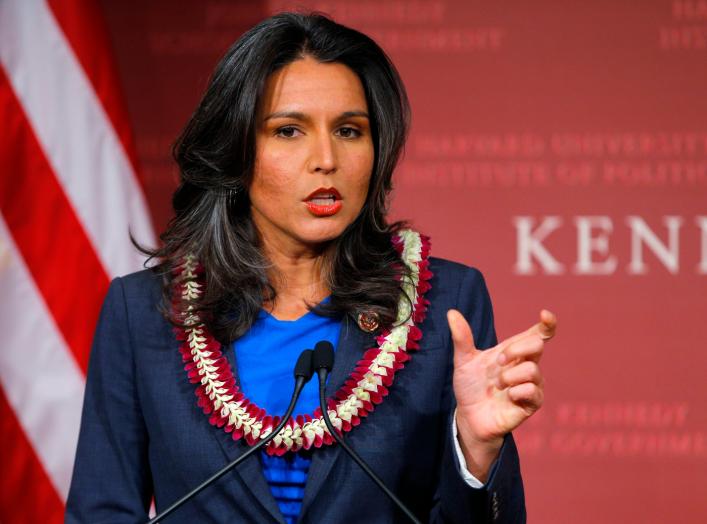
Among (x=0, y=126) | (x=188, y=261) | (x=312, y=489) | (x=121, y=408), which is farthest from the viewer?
(x=0, y=126)

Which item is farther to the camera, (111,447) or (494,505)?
(111,447)

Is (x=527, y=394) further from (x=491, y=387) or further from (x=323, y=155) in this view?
(x=323, y=155)

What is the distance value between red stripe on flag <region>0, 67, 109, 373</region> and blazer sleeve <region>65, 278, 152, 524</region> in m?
0.58

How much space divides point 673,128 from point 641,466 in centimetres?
84

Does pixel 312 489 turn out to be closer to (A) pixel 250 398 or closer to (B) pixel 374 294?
(A) pixel 250 398

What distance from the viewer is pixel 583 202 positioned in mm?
2588

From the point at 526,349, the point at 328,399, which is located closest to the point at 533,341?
the point at 526,349

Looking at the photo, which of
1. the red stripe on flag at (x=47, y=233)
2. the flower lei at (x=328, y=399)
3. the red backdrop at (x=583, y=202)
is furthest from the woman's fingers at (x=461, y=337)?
the red backdrop at (x=583, y=202)

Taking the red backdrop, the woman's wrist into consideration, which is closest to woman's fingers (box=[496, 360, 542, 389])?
the woman's wrist

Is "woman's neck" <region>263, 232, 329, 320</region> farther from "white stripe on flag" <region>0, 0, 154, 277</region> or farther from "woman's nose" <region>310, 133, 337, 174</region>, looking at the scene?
"white stripe on flag" <region>0, 0, 154, 277</region>

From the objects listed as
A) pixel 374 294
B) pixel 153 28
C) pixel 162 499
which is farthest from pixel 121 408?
pixel 153 28

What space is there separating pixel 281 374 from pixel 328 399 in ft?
0.30

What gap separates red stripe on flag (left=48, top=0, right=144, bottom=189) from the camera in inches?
87.7

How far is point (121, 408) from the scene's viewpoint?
158 centimetres
